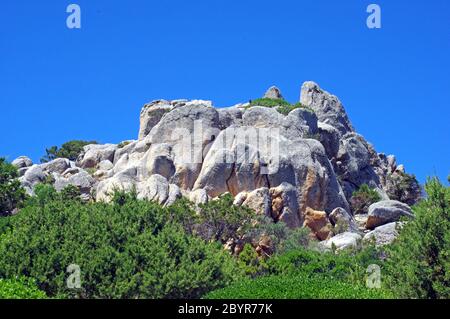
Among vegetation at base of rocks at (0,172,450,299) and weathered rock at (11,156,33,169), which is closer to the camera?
vegetation at base of rocks at (0,172,450,299)

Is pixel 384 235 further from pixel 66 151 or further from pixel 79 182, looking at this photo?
pixel 66 151

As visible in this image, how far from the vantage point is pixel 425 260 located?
25516 millimetres

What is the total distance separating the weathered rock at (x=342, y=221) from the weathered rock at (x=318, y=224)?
62 centimetres

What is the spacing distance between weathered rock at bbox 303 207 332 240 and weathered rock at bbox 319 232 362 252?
9.97 ft

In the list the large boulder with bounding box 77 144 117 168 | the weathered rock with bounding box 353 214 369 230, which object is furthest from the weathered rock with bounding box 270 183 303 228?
the large boulder with bounding box 77 144 117 168

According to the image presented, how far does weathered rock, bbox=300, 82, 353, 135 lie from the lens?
72.8 metres

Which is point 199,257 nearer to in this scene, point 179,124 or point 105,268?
point 105,268

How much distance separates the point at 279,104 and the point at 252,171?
55.8ft

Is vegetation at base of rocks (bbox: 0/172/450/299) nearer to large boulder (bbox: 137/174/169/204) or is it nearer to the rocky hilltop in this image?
large boulder (bbox: 137/174/169/204)

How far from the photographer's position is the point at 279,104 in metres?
68.9

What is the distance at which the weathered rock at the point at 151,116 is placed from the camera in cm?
6838

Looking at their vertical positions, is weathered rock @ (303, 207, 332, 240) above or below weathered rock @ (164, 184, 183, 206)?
below
